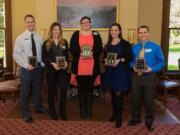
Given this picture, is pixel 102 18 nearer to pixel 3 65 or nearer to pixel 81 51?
pixel 81 51

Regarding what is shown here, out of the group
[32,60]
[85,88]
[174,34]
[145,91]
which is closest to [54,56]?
[32,60]

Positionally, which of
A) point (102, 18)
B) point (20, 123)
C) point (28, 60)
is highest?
point (102, 18)

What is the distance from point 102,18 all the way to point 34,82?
2.16 meters

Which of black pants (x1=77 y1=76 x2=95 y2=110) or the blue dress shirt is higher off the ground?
the blue dress shirt

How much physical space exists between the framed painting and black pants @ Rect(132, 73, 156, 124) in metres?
2.15

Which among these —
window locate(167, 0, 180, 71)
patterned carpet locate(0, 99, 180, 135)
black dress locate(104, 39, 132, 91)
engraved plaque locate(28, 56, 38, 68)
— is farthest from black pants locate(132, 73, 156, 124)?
window locate(167, 0, 180, 71)

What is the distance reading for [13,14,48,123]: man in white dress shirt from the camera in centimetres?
464

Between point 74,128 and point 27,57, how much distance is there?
1261mm

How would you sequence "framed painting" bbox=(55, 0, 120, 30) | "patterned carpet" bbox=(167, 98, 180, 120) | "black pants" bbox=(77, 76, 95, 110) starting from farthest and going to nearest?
"framed painting" bbox=(55, 0, 120, 30)
"patterned carpet" bbox=(167, 98, 180, 120)
"black pants" bbox=(77, 76, 95, 110)

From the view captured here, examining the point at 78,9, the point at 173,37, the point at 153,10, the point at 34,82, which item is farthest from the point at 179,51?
the point at 34,82

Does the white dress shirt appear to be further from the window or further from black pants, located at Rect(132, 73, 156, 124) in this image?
the window

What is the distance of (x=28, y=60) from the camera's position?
4609mm

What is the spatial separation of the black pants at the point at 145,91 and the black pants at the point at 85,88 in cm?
74

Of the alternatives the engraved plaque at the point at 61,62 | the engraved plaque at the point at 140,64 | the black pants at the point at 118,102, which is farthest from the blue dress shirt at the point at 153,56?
the engraved plaque at the point at 61,62
